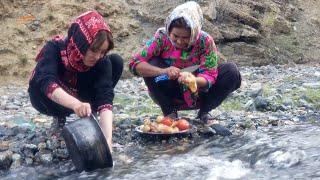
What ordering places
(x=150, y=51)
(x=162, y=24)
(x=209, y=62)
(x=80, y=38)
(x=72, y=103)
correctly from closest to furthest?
(x=72, y=103)
(x=80, y=38)
(x=209, y=62)
(x=150, y=51)
(x=162, y=24)

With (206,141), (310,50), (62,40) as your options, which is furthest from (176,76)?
(310,50)

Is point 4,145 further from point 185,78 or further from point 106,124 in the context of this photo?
point 185,78

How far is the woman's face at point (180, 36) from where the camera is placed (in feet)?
13.7

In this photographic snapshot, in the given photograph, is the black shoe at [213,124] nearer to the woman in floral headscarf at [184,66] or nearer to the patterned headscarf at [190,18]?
the woman in floral headscarf at [184,66]

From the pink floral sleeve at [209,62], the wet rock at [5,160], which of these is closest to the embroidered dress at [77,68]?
the wet rock at [5,160]

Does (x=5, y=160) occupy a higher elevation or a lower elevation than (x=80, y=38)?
lower

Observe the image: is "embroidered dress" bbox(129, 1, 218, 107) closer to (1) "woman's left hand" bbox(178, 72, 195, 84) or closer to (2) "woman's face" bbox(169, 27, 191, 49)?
(2) "woman's face" bbox(169, 27, 191, 49)

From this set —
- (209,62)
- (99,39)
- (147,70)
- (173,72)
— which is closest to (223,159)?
(173,72)

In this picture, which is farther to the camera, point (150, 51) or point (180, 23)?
point (150, 51)

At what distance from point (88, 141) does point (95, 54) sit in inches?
23.2

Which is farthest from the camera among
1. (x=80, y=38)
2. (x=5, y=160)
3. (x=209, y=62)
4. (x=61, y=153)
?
(x=209, y=62)

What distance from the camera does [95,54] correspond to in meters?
3.56

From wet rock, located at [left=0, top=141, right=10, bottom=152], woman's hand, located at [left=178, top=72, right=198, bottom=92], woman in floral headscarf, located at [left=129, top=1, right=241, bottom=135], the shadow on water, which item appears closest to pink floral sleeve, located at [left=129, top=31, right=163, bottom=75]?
woman in floral headscarf, located at [left=129, top=1, right=241, bottom=135]

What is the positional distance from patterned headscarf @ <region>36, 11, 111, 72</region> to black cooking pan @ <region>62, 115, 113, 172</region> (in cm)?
50
